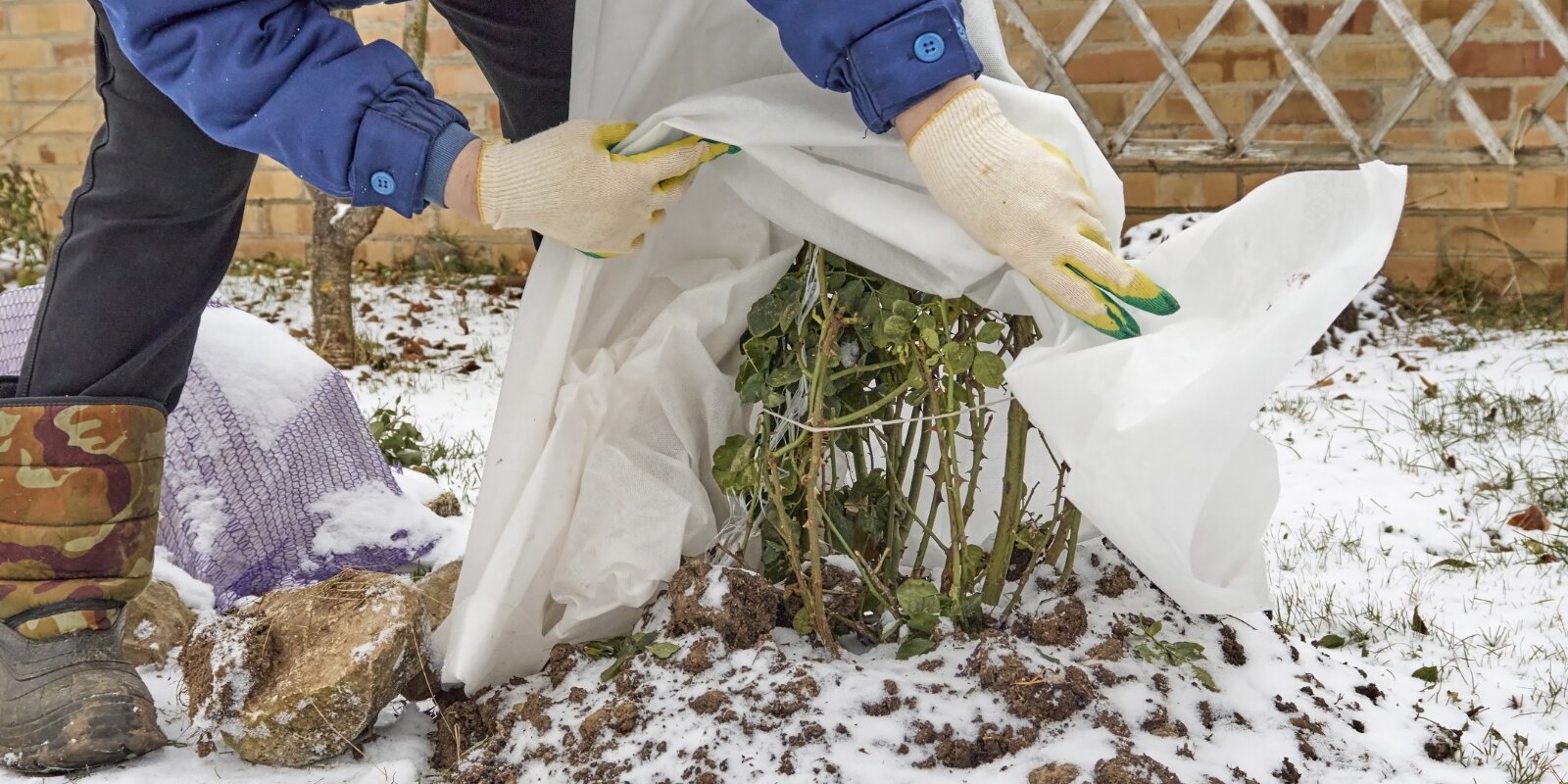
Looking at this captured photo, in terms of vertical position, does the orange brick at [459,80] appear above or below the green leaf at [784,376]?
below

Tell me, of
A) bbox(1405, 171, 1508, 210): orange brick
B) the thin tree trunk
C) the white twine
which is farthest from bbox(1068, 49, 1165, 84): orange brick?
the white twine

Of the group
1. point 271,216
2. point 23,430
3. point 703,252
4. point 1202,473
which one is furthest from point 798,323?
point 271,216

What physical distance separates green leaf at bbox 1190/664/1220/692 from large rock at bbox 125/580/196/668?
1202 millimetres

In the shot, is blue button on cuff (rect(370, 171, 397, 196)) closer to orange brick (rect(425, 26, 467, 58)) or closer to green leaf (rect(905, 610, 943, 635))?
green leaf (rect(905, 610, 943, 635))

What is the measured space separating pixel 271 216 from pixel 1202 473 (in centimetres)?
416

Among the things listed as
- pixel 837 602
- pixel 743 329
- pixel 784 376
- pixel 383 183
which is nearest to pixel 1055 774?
pixel 837 602

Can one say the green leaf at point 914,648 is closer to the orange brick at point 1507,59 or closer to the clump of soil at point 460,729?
the clump of soil at point 460,729

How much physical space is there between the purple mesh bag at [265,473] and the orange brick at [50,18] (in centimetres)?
322

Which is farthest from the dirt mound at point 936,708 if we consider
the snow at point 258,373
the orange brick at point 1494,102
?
the orange brick at point 1494,102

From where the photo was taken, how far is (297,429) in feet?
6.09

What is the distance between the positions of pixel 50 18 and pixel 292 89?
4147 mm

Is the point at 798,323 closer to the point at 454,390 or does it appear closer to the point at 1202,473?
the point at 1202,473

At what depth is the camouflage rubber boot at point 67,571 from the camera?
129cm

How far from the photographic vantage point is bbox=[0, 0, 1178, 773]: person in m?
1.04
